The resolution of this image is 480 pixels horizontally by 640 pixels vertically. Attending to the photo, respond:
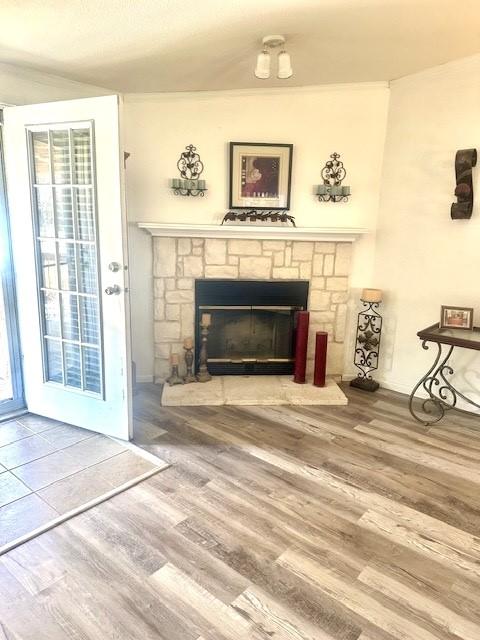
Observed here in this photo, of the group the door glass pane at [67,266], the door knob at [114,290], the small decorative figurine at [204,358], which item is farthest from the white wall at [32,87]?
the small decorative figurine at [204,358]

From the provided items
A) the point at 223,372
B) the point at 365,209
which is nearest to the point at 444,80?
the point at 365,209

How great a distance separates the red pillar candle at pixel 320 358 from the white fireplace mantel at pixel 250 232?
807 mm

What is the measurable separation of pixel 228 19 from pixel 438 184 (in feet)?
6.26

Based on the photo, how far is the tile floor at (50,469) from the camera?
6.81 ft

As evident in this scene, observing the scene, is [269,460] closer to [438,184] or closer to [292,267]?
[292,267]

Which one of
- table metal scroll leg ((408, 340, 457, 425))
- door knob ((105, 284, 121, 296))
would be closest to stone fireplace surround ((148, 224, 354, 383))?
table metal scroll leg ((408, 340, 457, 425))

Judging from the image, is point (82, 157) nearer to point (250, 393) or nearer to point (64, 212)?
point (64, 212)

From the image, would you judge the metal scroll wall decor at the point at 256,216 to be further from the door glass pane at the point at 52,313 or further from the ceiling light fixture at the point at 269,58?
the door glass pane at the point at 52,313

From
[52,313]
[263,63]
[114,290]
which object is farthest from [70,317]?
[263,63]

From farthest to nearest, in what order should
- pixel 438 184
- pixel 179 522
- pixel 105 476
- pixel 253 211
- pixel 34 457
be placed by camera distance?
pixel 253 211 < pixel 438 184 < pixel 34 457 < pixel 105 476 < pixel 179 522

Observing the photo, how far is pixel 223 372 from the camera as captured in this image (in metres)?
3.81

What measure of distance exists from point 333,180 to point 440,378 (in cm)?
178

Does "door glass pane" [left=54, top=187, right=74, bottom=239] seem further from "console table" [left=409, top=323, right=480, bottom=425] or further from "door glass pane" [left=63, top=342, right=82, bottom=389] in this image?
"console table" [left=409, top=323, right=480, bottom=425]

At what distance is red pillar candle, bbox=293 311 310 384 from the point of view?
3580 mm
